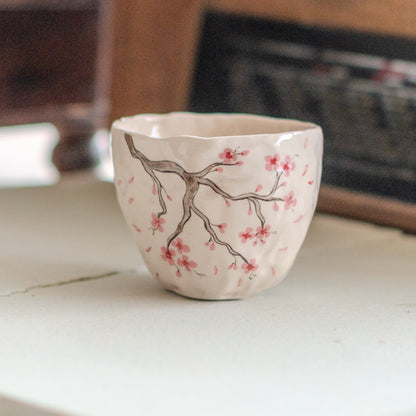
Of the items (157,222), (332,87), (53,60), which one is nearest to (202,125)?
(157,222)

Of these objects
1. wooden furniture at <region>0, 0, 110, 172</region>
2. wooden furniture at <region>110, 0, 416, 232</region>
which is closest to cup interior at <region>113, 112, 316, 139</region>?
wooden furniture at <region>110, 0, 416, 232</region>

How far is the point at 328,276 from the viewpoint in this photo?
1.71ft

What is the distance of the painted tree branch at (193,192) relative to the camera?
42 centimetres

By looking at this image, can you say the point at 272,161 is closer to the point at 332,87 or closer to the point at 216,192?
the point at 216,192

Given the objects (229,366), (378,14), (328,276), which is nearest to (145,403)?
(229,366)

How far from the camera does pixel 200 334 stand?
1.32ft

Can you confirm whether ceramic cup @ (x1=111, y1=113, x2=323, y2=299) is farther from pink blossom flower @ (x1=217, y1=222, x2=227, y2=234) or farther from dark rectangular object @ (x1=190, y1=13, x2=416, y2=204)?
dark rectangular object @ (x1=190, y1=13, x2=416, y2=204)

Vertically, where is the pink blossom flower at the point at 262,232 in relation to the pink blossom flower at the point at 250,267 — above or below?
above

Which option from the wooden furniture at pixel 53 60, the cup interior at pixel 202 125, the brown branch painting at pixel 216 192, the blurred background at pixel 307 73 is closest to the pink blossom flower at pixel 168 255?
the brown branch painting at pixel 216 192

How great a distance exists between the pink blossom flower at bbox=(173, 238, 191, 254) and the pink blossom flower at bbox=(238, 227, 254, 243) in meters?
0.03

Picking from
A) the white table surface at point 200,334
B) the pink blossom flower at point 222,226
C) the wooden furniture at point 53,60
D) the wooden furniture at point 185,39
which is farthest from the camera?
the wooden furniture at point 53,60

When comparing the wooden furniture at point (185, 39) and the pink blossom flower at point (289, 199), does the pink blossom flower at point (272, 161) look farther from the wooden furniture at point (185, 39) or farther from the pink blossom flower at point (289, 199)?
the wooden furniture at point (185, 39)

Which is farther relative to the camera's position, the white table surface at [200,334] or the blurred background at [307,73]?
the blurred background at [307,73]

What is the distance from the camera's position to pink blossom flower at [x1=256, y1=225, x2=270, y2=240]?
43 centimetres
